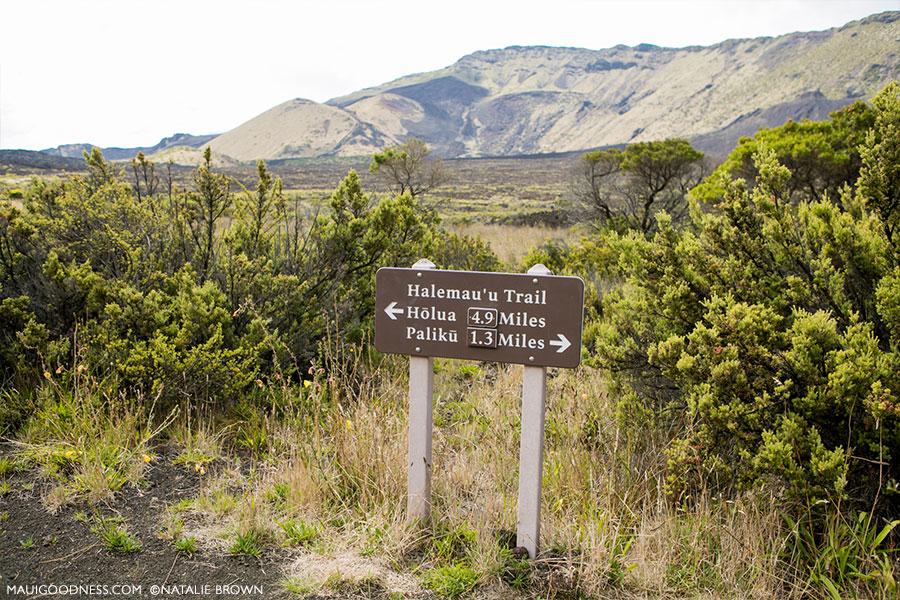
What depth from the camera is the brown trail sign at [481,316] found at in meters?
2.53

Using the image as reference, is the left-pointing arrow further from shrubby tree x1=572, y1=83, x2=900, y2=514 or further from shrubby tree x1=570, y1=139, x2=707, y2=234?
shrubby tree x1=570, y1=139, x2=707, y2=234

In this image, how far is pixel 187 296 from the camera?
177 inches

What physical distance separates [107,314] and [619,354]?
3704 mm

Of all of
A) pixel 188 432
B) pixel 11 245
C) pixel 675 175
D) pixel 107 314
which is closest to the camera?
pixel 188 432

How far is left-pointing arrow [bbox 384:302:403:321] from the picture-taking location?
9.05ft

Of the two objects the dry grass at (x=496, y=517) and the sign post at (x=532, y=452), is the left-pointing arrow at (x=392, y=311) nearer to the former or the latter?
the sign post at (x=532, y=452)

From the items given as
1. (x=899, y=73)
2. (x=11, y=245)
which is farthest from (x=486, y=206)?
(x=899, y=73)

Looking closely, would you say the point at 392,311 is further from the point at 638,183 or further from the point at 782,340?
the point at 638,183

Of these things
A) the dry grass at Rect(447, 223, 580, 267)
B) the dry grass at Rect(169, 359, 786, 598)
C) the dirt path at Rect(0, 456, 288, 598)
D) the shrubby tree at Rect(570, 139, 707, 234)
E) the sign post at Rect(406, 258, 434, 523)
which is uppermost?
the shrubby tree at Rect(570, 139, 707, 234)

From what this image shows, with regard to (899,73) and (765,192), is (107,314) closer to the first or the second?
(765,192)

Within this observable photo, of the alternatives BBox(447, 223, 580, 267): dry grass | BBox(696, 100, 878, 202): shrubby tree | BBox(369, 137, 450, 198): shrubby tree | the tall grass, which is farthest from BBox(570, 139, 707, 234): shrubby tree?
the tall grass

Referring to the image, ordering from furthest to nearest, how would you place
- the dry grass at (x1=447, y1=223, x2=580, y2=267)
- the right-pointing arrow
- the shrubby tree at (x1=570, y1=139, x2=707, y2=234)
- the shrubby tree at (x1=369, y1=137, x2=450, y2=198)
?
the dry grass at (x1=447, y1=223, x2=580, y2=267) → the shrubby tree at (x1=369, y1=137, x2=450, y2=198) → the shrubby tree at (x1=570, y1=139, x2=707, y2=234) → the right-pointing arrow

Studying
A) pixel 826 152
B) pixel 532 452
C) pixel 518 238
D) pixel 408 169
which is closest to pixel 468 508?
pixel 532 452

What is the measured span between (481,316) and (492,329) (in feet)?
0.25
